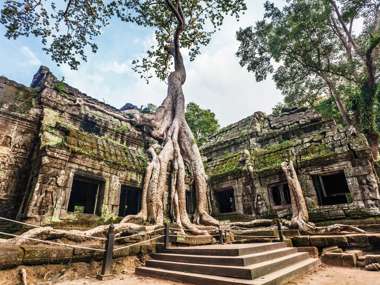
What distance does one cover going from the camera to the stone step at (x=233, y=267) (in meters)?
3.29

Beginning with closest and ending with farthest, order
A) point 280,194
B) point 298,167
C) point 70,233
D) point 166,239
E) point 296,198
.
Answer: point 70,233, point 166,239, point 296,198, point 298,167, point 280,194

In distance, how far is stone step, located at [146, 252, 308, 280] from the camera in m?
3.29

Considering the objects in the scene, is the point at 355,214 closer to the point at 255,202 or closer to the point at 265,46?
the point at 255,202

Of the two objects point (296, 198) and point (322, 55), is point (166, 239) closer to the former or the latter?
point (296, 198)

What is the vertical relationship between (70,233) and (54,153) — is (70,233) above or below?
below

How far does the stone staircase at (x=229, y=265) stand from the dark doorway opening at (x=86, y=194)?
4.18 metres

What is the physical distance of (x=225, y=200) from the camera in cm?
1269

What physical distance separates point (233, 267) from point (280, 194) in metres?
7.36

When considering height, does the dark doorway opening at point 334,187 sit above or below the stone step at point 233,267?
above

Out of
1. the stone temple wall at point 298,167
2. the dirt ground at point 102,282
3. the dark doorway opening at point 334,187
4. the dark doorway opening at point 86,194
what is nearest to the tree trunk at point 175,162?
the dirt ground at point 102,282

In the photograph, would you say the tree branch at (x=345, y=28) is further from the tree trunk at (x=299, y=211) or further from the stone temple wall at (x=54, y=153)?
the stone temple wall at (x=54, y=153)

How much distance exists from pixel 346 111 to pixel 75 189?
1545 cm

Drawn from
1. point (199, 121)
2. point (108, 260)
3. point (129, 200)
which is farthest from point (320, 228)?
point (199, 121)

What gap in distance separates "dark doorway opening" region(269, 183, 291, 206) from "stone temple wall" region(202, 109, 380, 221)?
0.04 metres
